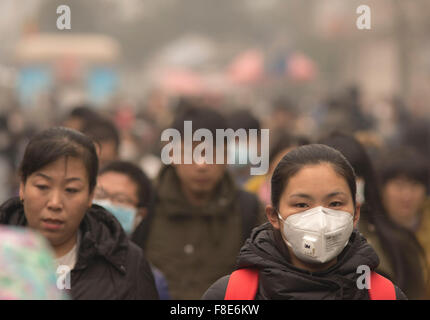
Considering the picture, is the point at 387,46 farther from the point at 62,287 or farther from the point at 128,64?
the point at 62,287

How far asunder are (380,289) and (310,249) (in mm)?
271

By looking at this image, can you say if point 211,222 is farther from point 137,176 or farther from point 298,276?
point 298,276

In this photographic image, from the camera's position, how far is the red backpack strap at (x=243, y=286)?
307cm

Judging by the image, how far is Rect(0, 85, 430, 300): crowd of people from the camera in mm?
3084

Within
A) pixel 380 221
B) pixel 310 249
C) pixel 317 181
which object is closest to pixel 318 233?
pixel 310 249

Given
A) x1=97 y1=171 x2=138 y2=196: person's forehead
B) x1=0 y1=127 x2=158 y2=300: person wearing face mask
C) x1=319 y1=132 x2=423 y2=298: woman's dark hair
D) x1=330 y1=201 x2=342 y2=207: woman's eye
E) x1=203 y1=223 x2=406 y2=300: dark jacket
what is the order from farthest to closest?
x1=97 y1=171 x2=138 y2=196: person's forehead
x1=319 y1=132 x2=423 y2=298: woman's dark hair
x1=0 y1=127 x2=158 y2=300: person wearing face mask
x1=330 y1=201 x2=342 y2=207: woman's eye
x1=203 y1=223 x2=406 y2=300: dark jacket

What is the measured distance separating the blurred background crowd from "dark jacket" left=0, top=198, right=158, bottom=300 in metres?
1.28

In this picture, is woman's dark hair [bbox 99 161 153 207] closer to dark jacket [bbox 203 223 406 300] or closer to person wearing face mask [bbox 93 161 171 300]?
person wearing face mask [bbox 93 161 171 300]

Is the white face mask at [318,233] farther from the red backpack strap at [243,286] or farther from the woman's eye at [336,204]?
the red backpack strap at [243,286]

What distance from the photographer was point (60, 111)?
13.6 metres

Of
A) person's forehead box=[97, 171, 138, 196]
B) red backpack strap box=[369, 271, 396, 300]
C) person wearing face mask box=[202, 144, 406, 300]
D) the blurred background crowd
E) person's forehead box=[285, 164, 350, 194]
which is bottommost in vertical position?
red backpack strap box=[369, 271, 396, 300]

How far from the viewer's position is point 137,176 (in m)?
5.23

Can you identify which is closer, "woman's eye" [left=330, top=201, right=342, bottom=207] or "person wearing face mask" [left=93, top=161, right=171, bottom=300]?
"woman's eye" [left=330, top=201, right=342, bottom=207]

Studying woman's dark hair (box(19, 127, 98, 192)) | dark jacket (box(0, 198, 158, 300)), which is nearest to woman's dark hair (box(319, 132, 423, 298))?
dark jacket (box(0, 198, 158, 300))
